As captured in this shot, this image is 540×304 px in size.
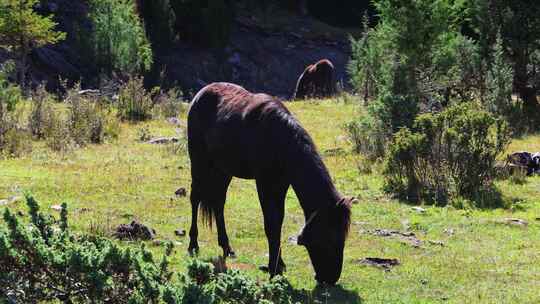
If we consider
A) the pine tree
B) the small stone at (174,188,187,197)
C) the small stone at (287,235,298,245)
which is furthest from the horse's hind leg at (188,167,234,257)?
the pine tree

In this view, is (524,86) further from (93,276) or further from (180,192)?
(93,276)

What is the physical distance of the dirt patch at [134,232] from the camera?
31.6 feet

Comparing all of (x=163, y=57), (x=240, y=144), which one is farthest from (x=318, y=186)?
(x=163, y=57)

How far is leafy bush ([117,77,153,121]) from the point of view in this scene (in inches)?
805

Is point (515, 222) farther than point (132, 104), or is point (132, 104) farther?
point (132, 104)

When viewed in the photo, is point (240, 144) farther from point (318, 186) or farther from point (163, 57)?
point (163, 57)

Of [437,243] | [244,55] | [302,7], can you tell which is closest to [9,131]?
[437,243]

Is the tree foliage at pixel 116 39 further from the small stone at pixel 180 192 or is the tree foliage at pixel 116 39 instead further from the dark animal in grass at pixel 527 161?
the dark animal in grass at pixel 527 161

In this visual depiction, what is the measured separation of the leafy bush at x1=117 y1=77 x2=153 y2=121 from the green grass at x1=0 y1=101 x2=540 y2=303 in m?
3.46

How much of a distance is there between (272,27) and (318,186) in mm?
41616

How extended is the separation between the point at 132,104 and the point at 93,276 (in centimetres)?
1532

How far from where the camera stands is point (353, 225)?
11398 millimetres

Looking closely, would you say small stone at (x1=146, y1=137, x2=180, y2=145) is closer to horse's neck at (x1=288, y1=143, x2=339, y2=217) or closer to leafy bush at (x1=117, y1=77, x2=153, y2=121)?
leafy bush at (x1=117, y1=77, x2=153, y2=121)

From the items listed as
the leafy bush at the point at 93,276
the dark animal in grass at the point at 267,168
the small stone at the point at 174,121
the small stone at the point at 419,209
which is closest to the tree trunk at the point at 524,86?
the small stone at the point at 174,121
